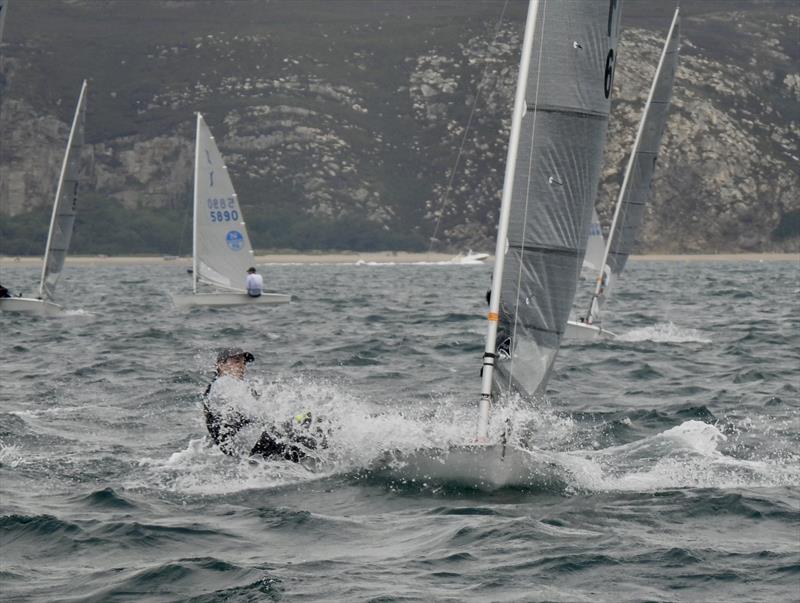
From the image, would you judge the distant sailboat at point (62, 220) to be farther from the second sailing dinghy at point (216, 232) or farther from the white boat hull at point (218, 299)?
the second sailing dinghy at point (216, 232)

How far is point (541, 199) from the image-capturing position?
12180 mm

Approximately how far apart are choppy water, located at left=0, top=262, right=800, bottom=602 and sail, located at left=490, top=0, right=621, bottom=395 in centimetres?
72

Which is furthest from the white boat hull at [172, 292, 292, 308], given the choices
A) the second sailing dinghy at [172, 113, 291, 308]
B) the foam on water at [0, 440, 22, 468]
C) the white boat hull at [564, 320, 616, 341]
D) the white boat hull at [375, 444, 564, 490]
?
the white boat hull at [375, 444, 564, 490]

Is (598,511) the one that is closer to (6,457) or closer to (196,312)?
(6,457)

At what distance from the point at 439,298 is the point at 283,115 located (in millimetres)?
104675

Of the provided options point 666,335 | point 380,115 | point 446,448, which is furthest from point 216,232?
point 380,115

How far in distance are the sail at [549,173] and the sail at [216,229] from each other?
26.6 m

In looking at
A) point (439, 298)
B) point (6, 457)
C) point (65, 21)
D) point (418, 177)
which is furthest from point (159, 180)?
point (6, 457)

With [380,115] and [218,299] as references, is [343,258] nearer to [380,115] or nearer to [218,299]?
[380,115]

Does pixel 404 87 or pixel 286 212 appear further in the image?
pixel 404 87

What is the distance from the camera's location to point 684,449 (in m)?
13.4

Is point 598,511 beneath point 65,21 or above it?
beneath

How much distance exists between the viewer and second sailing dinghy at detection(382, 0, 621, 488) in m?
11.9

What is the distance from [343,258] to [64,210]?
9255cm
